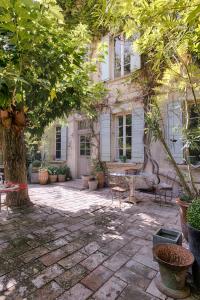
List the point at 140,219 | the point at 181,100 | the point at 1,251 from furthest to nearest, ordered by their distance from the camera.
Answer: the point at 181,100
the point at 140,219
the point at 1,251

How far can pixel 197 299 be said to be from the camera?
Answer: 201cm

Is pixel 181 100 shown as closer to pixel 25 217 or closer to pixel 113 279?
pixel 113 279

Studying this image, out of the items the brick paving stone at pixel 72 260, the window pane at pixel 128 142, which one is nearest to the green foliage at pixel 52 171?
the window pane at pixel 128 142

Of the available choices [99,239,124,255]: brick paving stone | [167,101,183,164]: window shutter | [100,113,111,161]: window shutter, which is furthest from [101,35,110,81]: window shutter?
[99,239,124,255]: brick paving stone

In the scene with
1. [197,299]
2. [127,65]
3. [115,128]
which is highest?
[127,65]

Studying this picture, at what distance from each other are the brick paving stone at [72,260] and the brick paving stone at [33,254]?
0.36 metres

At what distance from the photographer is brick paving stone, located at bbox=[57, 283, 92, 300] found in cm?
200

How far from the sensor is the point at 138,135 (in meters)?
6.81

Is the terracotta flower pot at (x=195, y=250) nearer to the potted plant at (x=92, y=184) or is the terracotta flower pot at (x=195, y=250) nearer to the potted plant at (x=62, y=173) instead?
the potted plant at (x=92, y=184)

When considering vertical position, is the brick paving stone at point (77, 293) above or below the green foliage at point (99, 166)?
below

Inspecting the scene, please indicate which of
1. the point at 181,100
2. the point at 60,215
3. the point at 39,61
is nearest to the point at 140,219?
the point at 60,215

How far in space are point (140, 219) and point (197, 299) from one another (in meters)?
2.24

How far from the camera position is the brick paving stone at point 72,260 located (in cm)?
256

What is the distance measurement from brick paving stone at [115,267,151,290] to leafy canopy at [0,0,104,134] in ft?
6.99
